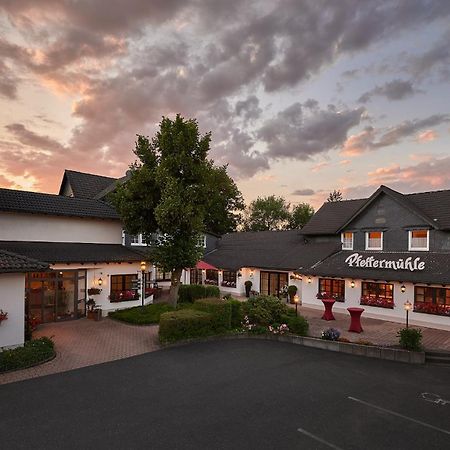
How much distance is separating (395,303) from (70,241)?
A: 68.9ft

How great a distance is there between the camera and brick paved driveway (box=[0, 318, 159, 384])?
476 inches

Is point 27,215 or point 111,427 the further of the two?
point 27,215

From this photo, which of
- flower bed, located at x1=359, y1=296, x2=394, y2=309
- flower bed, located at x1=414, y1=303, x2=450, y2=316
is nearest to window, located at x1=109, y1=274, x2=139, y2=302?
flower bed, located at x1=359, y1=296, x2=394, y2=309

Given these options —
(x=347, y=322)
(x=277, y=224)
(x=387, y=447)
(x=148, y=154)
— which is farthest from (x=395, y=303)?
(x=277, y=224)

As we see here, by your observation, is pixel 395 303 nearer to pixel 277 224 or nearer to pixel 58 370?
pixel 58 370

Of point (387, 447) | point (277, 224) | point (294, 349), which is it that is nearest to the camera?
point (387, 447)

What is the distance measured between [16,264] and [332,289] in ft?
62.1

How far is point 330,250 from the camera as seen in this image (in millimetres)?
25625

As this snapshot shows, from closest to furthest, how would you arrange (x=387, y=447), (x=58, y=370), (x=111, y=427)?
(x=387, y=447) < (x=111, y=427) < (x=58, y=370)

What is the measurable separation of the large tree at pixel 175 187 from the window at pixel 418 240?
511 inches

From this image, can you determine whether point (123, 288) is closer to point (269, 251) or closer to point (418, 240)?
point (269, 251)

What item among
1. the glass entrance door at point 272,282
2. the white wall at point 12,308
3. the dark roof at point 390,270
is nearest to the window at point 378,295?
the dark roof at point 390,270

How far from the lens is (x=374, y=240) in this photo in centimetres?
2364

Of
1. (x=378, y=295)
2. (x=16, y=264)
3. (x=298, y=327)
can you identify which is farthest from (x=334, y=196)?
(x=16, y=264)
